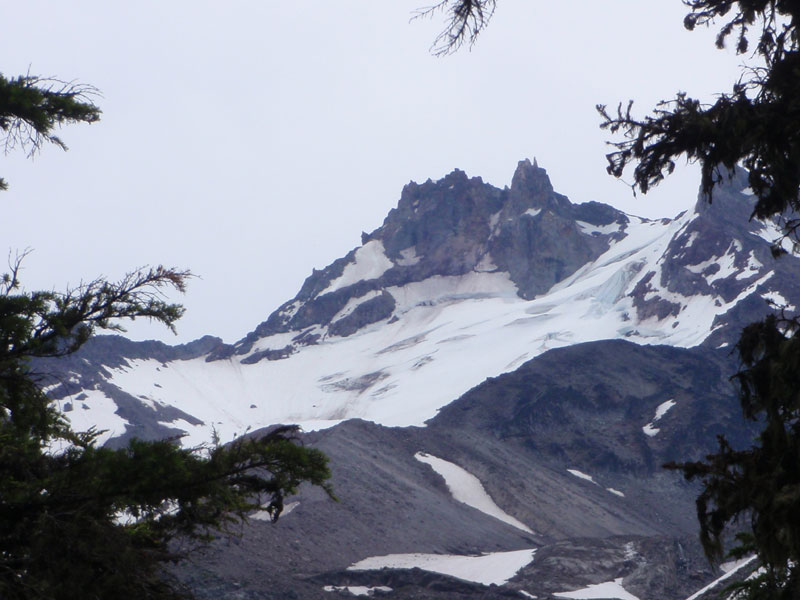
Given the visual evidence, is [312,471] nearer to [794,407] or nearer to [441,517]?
[794,407]

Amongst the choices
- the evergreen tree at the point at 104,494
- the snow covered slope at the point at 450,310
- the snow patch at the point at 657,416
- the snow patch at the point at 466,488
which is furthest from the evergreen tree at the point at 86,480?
the snow covered slope at the point at 450,310

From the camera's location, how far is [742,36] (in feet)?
21.7

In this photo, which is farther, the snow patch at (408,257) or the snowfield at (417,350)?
the snow patch at (408,257)

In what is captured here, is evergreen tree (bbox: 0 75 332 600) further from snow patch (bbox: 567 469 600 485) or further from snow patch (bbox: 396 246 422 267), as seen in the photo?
snow patch (bbox: 396 246 422 267)

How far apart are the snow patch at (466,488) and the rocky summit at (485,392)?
0.23m

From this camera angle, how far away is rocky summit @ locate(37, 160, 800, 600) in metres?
40.4

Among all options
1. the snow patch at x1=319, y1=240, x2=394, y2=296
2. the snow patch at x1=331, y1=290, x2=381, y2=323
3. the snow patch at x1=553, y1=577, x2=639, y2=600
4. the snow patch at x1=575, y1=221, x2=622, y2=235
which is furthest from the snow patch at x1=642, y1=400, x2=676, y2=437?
the snow patch at x1=575, y1=221, x2=622, y2=235

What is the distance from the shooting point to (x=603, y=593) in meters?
36.5

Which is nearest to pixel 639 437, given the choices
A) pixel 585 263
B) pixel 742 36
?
pixel 742 36

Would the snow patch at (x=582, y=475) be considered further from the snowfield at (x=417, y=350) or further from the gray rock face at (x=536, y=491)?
the snowfield at (x=417, y=350)

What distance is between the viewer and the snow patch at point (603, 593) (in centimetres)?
3578

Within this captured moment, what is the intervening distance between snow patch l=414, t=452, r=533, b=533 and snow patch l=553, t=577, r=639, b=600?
16.6 meters

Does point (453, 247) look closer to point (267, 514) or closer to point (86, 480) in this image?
point (267, 514)

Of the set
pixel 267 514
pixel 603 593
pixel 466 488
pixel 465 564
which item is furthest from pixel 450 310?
pixel 603 593
